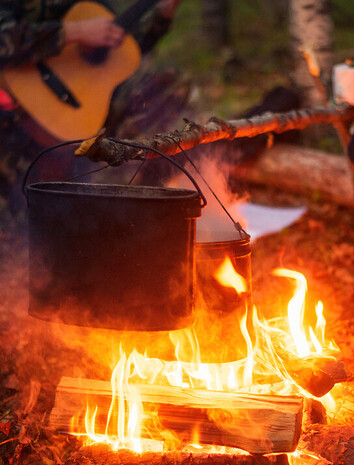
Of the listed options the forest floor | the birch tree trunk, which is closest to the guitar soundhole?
the forest floor

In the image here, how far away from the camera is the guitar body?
497 cm

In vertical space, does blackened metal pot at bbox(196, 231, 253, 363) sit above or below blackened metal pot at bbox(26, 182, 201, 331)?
below

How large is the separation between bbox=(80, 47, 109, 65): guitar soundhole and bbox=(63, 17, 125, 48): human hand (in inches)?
3.3

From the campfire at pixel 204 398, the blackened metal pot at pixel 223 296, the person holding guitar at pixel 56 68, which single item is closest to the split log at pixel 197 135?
the blackened metal pot at pixel 223 296

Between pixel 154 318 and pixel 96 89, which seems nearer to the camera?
pixel 154 318

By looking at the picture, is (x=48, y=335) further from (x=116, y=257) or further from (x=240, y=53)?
(x=240, y=53)

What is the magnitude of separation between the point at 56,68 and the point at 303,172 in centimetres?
301

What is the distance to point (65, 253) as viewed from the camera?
212cm

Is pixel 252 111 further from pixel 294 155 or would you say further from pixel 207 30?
pixel 207 30

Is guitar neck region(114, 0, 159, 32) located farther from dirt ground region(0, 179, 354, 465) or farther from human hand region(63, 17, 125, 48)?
dirt ground region(0, 179, 354, 465)

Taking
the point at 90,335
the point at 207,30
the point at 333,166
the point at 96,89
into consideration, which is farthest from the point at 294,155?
the point at 207,30

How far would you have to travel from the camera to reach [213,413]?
93.7 inches

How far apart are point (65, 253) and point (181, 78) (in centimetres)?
455

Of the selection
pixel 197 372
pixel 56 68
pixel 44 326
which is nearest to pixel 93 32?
pixel 56 68
